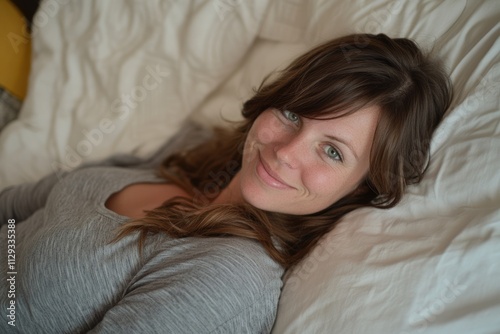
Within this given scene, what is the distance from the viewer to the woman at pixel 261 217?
3.01ft

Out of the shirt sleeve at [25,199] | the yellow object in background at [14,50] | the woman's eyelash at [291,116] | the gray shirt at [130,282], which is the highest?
the woman's eyelash at [291,116]

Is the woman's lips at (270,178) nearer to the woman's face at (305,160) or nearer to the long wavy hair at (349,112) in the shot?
the woman's face at (305,160)

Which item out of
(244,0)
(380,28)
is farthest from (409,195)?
(244,0)

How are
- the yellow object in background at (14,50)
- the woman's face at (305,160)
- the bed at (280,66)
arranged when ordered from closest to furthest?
the bed at (280,66) → the woman's face at (305,160) → the yellow object in background at (14,50)

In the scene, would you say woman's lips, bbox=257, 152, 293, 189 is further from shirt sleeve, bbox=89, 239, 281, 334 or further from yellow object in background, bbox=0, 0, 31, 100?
yellow object in background, bbox=0, 0, 31, 100

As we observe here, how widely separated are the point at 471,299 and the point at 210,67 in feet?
3.47

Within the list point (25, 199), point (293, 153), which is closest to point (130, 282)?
point (293, 153)

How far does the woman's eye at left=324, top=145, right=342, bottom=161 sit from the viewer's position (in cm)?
99

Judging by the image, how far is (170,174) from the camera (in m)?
1.36

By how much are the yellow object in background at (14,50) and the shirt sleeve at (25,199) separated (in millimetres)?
391

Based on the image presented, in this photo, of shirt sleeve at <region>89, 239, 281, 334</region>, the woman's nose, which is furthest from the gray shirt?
the woman's nose

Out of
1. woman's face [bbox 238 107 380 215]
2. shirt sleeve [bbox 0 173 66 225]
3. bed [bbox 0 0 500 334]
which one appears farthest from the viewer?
shirt sleeve [bbox 0 173 66 225]

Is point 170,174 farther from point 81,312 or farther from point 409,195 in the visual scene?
point 409,195

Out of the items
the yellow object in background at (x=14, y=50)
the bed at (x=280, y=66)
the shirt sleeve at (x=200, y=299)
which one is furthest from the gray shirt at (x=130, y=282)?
the yellow object in background at (x=14, y=50)
